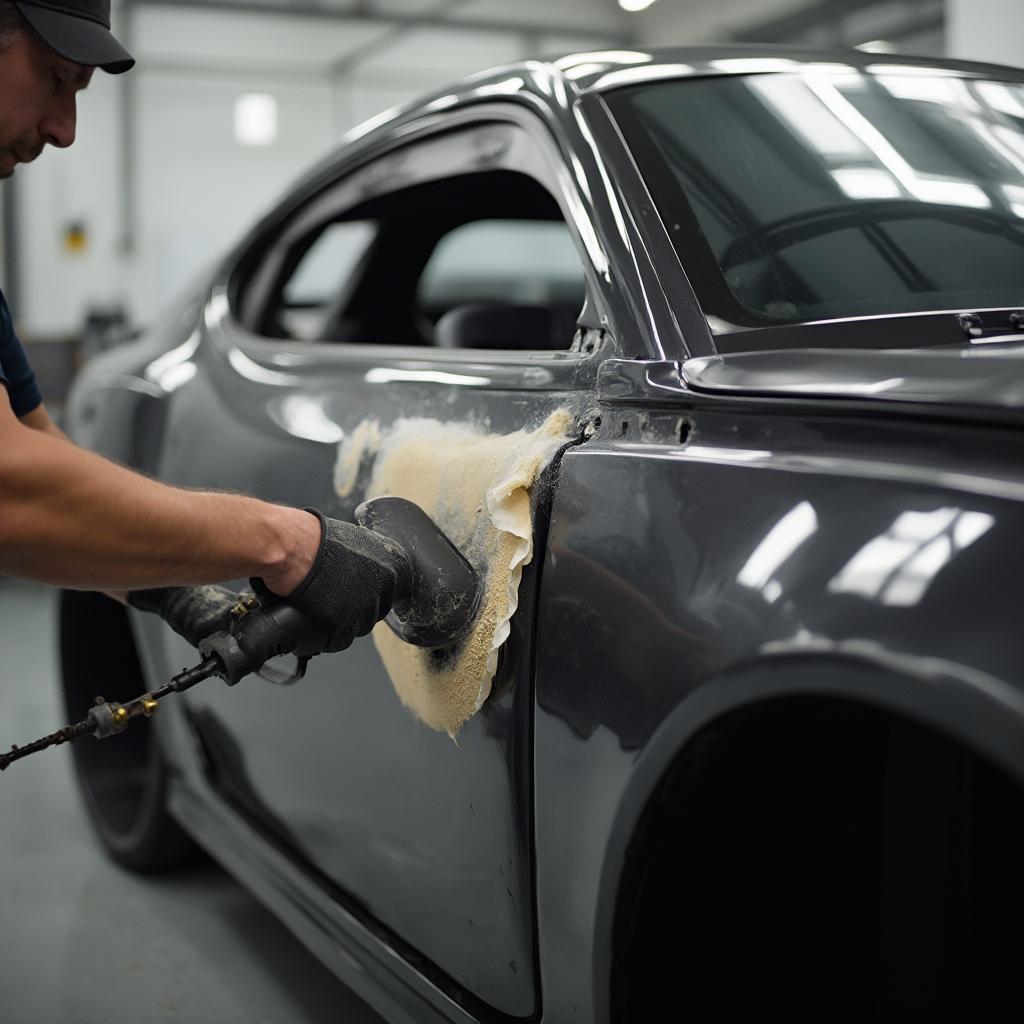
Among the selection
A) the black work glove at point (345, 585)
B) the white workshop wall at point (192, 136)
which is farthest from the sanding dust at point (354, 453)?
the white workshop wall at point (192, 136)

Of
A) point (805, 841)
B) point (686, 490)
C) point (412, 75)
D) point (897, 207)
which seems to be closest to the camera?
point (686, 490)

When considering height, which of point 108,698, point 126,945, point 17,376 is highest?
point 17,376

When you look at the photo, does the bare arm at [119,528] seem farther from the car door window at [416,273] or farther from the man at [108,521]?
the car door window at [416,273]

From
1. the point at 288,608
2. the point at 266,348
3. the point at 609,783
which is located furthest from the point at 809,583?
the point at 266,348

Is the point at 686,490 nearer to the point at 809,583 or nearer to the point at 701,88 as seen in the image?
the point at 809,583

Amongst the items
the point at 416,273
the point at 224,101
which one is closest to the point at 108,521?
the point at 416,273

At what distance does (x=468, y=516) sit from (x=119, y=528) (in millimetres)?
363

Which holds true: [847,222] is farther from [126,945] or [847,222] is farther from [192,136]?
[192,136]

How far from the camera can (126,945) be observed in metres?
2.33

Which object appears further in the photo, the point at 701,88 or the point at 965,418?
the point at 701,88

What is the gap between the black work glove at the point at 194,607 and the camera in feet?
4.78

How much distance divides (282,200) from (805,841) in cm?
156

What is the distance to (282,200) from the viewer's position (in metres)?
2.32

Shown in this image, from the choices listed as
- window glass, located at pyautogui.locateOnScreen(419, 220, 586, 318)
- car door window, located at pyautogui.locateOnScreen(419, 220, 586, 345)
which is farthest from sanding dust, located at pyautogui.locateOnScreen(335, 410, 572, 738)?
window glass, located at pyautogui.locateOnScreen(419, 220, 586, 318)
